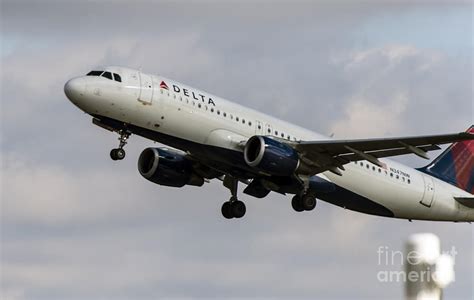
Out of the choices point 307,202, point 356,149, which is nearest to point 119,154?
point 307,202

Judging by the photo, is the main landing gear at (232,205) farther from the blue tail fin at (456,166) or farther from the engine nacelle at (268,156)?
the blue tail fin at (456,166)

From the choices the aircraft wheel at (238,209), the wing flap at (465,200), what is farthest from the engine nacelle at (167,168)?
the wing flap at (465,200)

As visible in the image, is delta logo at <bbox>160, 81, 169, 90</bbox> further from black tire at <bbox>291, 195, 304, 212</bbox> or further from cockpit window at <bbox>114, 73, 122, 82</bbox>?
black tire at <bbox>291, 195, 304, 212</bbox>

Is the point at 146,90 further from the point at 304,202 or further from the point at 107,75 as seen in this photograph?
the point at 304,202

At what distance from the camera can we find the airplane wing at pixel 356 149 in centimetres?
4707

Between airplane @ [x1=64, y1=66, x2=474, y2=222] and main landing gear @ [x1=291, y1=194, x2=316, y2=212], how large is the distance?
0.05 m

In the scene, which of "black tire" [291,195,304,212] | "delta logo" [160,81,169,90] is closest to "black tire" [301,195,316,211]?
"black tire" [291,195,304,212]

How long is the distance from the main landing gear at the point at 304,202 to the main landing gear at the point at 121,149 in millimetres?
8962

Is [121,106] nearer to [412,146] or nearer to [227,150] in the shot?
[227,150]

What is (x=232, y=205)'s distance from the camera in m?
54.2

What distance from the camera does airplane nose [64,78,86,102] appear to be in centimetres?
4572

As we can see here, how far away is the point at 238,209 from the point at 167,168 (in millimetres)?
4240

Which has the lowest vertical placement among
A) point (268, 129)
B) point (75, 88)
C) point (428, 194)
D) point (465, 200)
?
point (75, 88)

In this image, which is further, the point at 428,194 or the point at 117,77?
the point at 428,194
